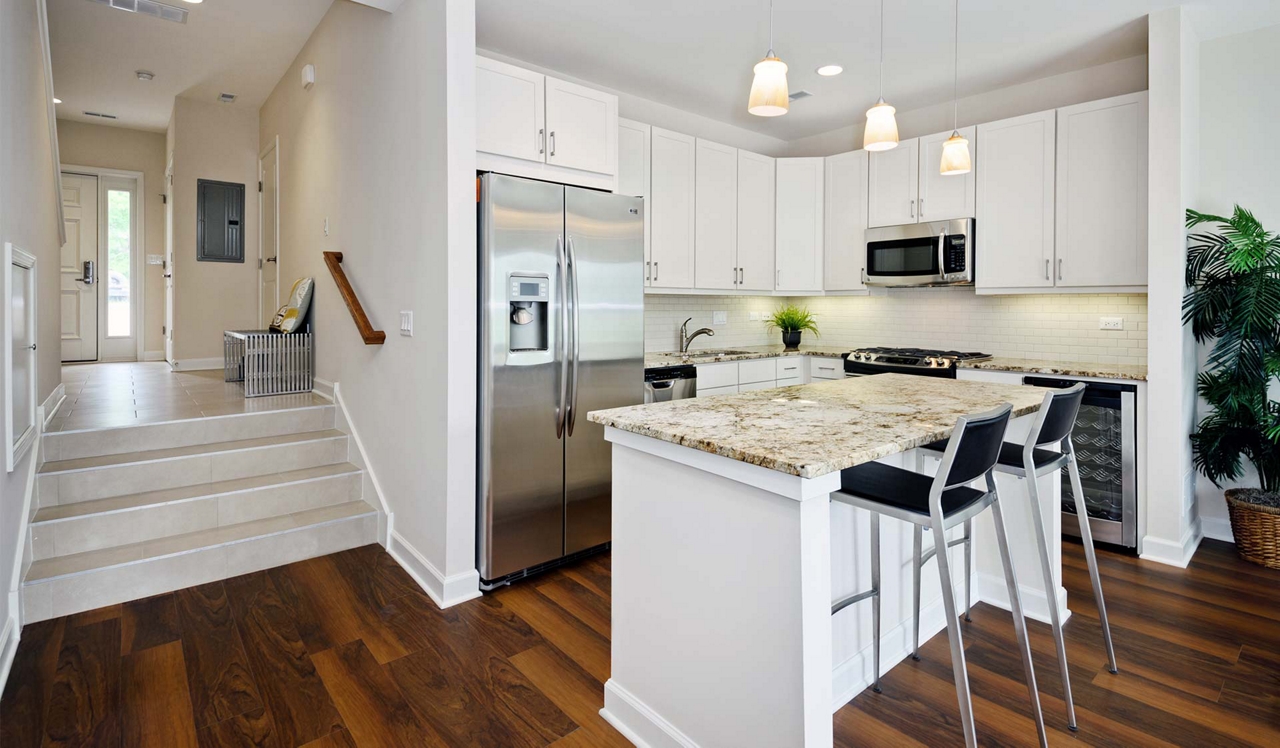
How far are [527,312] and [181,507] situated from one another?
1854 mm

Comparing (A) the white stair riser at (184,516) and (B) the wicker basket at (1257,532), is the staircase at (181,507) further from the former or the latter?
(B) the wicker basket at (1257,532)

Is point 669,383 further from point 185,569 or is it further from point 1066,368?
point 185,569

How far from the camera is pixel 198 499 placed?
3.06 meters

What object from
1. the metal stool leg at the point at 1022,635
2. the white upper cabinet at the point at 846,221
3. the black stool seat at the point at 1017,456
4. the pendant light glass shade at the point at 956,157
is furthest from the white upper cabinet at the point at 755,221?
the metal stool leg at the point at 1022,635

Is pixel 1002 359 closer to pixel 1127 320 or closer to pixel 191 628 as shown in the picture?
pixel 1127 320

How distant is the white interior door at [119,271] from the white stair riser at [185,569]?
5.76 m

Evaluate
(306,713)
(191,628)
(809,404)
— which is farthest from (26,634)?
(809,404)

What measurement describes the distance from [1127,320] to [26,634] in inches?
217

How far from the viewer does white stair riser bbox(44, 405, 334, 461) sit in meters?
3.15

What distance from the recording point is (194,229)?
607 cm

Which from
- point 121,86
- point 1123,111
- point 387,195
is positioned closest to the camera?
point 387,195

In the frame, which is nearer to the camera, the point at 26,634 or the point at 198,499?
the point at 26,634

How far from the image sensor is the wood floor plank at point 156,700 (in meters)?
1.87

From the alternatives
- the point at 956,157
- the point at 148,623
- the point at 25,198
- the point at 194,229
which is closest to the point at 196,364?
the point at 194,229
